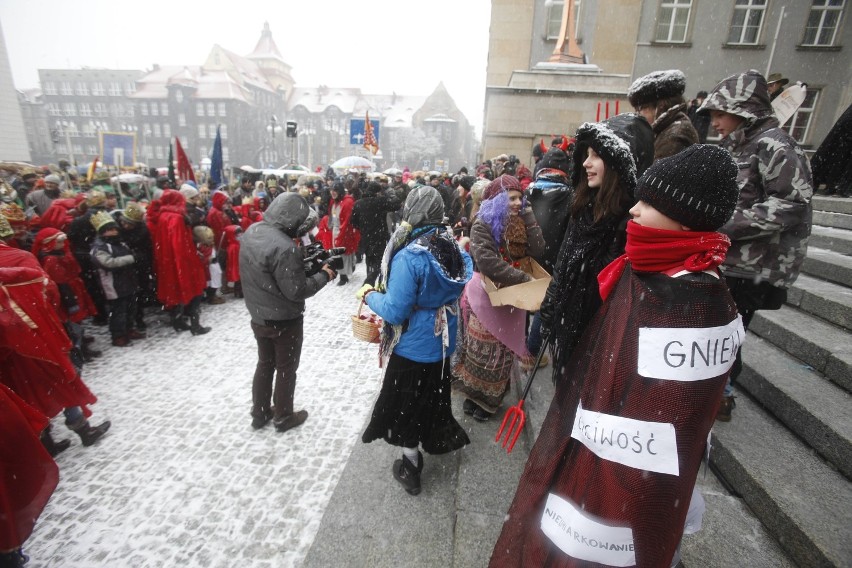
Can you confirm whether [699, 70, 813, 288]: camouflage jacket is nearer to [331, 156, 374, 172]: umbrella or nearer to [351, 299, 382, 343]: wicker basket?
[351, 299, 382, 343]: wicker basket

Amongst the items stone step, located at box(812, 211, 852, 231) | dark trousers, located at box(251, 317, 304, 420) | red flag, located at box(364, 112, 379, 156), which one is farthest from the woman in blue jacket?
red flag, located at box(364, 112, 379, 156)

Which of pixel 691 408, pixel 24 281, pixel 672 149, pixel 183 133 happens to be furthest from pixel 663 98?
pixel 183 133

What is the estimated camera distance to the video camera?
353 centimetres

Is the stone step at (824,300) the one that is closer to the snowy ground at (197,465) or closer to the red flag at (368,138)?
the snowy ground at (197,465)

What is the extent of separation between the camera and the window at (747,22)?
52.3ft

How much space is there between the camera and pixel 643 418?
1242mm

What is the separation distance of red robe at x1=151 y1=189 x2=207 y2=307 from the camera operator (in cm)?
286

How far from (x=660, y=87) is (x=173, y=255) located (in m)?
6.11

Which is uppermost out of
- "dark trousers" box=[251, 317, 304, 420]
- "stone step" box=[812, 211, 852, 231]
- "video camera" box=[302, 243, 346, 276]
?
"stone step" box=[812, 211, 852, 231]

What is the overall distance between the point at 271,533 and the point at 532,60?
1993cm

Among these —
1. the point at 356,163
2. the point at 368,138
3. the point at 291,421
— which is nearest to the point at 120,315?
the point at 291,421

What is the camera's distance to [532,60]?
17.5 metres

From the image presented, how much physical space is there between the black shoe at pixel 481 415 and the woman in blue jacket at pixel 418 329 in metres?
0.60

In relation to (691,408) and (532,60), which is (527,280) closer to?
(691,408)
